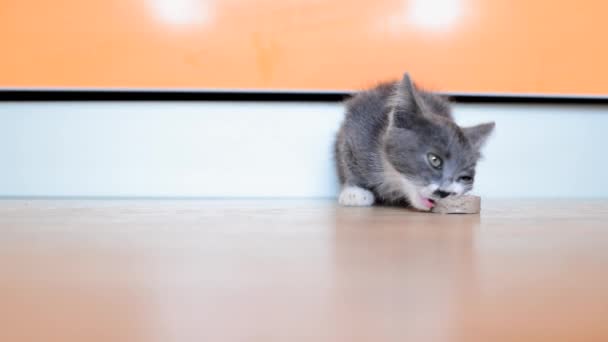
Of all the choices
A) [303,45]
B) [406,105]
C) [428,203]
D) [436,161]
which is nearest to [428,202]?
[428,203]

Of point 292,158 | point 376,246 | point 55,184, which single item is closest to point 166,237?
point 376,246

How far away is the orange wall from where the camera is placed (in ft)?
5.38

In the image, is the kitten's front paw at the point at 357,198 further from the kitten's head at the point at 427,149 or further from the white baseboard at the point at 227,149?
the white baseboard at the point at 227,149

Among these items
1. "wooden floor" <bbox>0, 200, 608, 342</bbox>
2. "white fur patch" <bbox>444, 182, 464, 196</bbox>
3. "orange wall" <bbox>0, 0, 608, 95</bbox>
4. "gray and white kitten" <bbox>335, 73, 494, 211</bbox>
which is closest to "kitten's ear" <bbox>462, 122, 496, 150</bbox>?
"gray and white kitten" <bbox>335, 73, 494, 211</bbox>

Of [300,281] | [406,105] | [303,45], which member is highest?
[303,45]

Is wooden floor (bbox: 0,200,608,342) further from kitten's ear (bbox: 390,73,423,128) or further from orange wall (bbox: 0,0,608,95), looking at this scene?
orange wall (bbox: 0,0,608,95)

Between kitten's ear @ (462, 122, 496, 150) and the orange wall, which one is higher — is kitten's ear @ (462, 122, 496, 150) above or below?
below

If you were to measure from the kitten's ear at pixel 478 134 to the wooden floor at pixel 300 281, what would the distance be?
296 mm

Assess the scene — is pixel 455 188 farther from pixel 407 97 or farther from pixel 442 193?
pixel 407 97

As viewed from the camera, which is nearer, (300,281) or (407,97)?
(300,281)

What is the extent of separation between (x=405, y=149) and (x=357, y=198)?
244mm

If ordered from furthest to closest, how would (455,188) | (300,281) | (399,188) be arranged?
1. (399,188)
2. (455,188)
3. (300,281)

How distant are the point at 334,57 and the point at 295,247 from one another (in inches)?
43.4

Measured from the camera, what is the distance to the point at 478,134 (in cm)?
123
